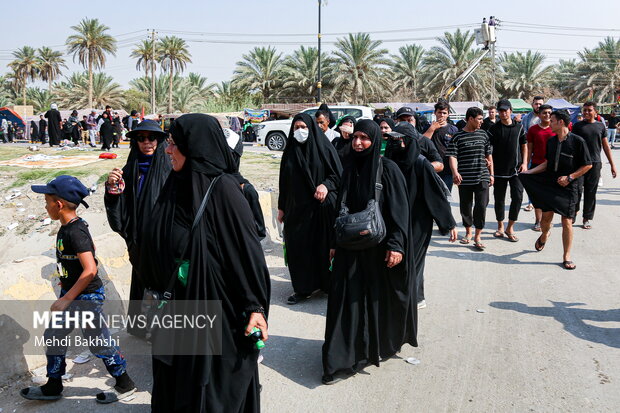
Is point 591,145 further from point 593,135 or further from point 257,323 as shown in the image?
point 257,323

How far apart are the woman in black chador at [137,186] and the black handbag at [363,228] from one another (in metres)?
1.24

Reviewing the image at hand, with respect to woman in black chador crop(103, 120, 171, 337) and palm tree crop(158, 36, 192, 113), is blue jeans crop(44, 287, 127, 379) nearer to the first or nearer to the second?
woman in black chador crop(103, 120, 171, 337)

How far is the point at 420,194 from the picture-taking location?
4.46 meters

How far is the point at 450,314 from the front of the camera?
4.95 m

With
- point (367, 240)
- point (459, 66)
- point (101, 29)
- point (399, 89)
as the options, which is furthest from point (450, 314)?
point (101, 29)

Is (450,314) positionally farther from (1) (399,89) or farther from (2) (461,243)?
(1) (399,89)

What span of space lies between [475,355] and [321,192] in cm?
203

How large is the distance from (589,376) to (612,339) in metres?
0.83

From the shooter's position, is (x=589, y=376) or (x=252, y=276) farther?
(x=589, y=376)

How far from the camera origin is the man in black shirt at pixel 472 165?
7086 millimetres

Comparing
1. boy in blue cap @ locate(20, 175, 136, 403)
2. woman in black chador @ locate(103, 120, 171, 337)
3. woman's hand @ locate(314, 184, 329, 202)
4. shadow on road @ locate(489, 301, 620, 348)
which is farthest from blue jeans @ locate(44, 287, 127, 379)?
shadow on road @ locate(489, 301, 620, 348)

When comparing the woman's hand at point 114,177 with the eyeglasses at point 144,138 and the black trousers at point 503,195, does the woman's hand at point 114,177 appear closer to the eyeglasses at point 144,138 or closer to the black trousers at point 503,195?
the eyeglasses at point 144,138

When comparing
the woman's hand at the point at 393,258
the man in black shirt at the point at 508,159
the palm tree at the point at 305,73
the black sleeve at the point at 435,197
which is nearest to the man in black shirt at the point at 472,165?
the man in black shirt at the point at 508,159

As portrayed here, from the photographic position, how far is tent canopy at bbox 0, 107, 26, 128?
2700cm
